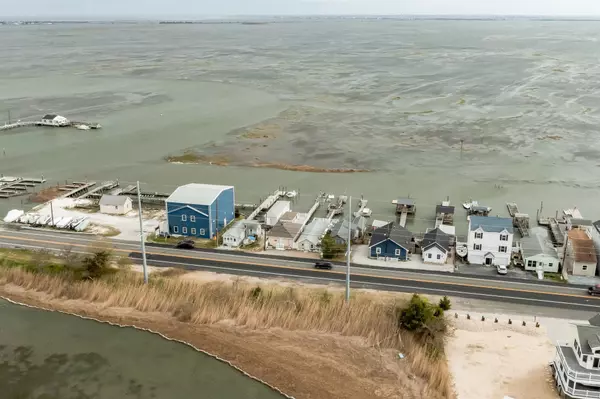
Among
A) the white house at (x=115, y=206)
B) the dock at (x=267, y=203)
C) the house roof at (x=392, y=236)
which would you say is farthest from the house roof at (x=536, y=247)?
the white house at (x=115, y=206)

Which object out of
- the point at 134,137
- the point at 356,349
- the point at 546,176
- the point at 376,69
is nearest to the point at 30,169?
the point at 134,137

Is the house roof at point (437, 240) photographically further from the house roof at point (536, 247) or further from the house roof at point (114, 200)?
the house roof at point (114, 200)

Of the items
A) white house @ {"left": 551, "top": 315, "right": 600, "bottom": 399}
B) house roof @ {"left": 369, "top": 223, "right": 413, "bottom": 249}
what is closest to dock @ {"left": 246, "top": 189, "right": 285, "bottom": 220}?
house roof @ {"left": 369, "top": 223, "right": 413, "bottom": 249}

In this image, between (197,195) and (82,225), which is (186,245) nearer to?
(197,195)

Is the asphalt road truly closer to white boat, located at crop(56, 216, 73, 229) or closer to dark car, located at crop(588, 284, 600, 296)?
dark car, located at crop(588, 284, 600, 296)

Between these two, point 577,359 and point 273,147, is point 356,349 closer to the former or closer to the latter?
point 577,359

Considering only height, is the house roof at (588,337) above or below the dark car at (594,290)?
above

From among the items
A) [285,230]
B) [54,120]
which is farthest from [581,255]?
[54,120]
